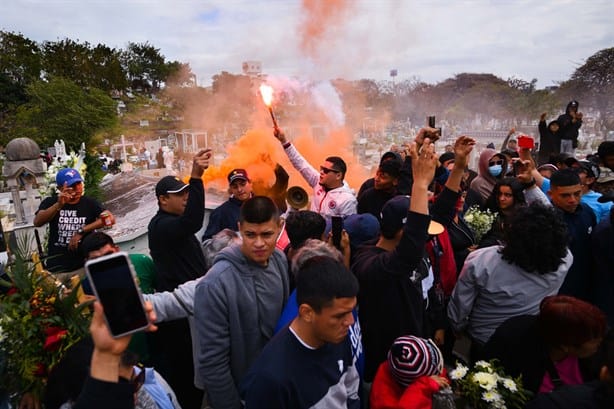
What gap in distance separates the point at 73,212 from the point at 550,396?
4.84m

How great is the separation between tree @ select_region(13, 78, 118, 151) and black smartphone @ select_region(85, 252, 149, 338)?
27.3 meters

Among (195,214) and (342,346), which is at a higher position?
(195,214)

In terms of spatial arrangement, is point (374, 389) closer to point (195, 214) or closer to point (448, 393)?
point (448, 393)

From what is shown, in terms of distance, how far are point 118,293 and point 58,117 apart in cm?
2926

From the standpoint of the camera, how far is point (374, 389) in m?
2.25

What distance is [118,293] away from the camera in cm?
136

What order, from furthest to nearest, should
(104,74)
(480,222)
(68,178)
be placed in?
(104,74), (68,178), (480,222)

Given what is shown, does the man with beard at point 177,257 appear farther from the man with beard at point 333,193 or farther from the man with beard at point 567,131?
the man with beard at point 567,131

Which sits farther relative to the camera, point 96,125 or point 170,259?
point 96,125

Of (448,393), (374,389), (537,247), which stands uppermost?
(537,247)

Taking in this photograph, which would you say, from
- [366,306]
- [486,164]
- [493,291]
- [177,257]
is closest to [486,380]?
[366,306]

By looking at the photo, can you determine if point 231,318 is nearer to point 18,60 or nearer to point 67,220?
point 67,220

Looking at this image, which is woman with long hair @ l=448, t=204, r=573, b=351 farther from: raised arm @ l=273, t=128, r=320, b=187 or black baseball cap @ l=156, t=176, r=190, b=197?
raised arm @ l=273, t=128, r=320, b=187

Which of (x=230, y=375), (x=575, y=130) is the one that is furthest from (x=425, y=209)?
(x=575, y=130)
